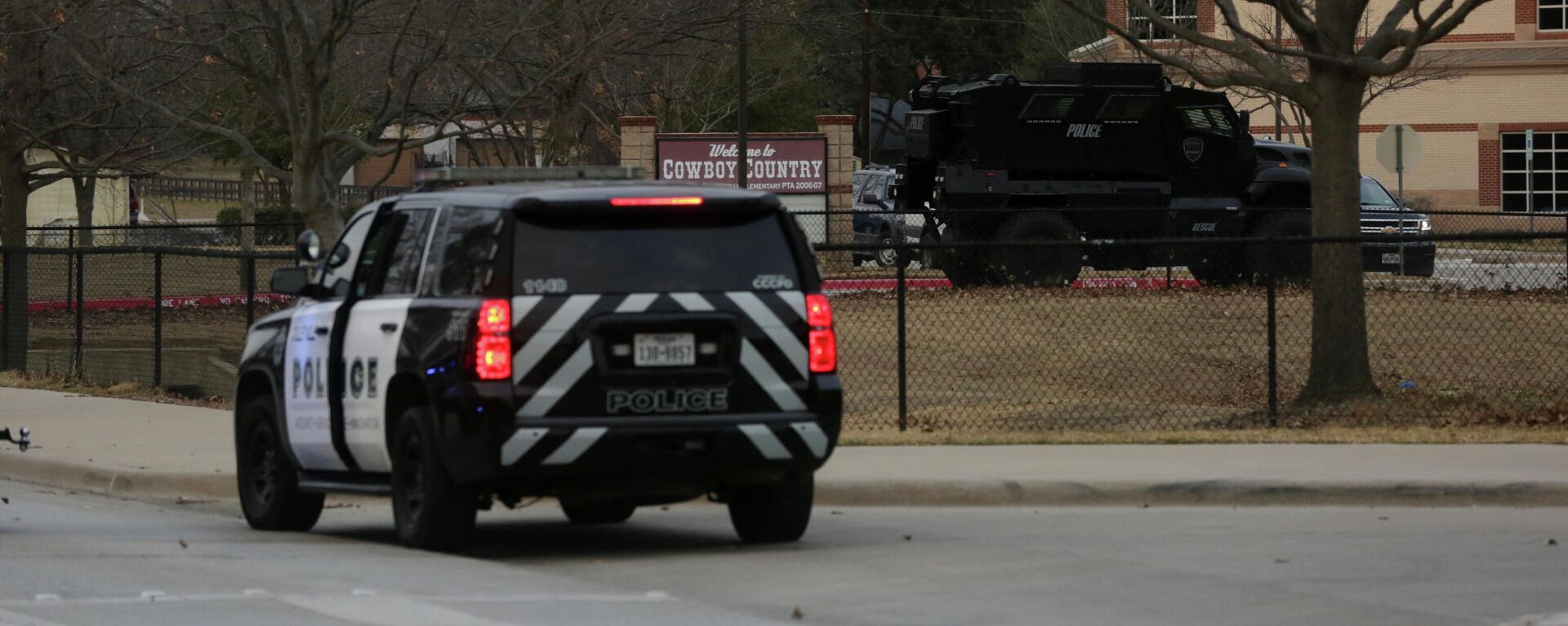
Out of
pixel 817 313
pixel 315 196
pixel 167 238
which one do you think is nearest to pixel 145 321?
pixel 315 196

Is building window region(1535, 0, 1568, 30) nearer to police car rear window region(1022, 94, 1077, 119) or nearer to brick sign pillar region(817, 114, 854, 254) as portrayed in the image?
brick sign pillar region(817, 114, 854, 254)

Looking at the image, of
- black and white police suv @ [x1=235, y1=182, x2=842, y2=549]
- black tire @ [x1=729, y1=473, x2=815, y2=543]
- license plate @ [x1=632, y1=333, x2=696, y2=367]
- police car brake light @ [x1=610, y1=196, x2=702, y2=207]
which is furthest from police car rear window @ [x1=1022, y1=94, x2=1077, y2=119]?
license plate @ [x1=632, y1=333, x2=696, y2=367]

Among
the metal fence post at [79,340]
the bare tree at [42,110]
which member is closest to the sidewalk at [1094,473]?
the bare tree at [42,110]

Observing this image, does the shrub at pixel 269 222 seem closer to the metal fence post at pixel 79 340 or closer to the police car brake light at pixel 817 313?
the metal fence post at pixel 79 340

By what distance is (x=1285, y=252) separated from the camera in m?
25.9

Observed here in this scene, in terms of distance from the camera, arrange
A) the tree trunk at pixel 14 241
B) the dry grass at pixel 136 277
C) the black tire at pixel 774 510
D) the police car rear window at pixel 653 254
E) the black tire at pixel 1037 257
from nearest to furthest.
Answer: the police car rear window at pixel 653 254
the black tire at pixel 774 510
the tree trunk at pixel 14 241
the black tire at pixel 1037 257
the dry grass at pixel 136 277

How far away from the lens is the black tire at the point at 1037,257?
2473 centimetres

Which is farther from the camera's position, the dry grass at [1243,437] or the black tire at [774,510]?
the dry grass at [1243,437]

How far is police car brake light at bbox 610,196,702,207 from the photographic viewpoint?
360 inches

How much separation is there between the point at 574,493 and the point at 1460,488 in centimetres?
534

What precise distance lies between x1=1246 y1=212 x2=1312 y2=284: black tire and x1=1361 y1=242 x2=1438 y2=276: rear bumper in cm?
77

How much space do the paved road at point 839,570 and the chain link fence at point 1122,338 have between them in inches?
131

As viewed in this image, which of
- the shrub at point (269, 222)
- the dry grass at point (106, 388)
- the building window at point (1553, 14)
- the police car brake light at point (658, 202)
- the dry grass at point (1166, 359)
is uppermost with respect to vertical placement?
the building window at point (1553, 14)

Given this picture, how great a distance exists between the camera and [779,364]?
30.7ft
